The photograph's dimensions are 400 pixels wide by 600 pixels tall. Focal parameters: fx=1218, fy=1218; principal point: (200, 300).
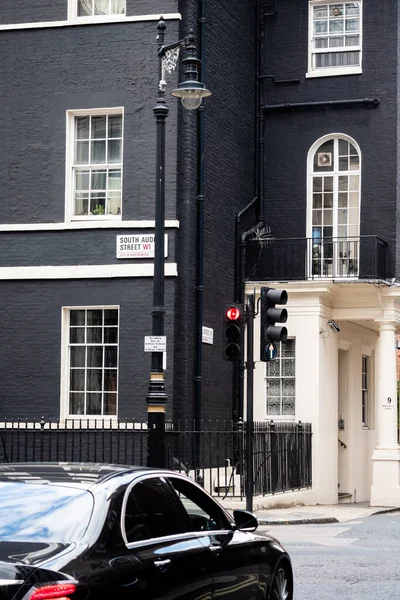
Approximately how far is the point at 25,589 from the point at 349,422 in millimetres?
22261

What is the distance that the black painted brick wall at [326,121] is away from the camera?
82.3ft

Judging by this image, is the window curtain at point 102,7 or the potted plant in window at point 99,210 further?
the window curtain at point 102,7

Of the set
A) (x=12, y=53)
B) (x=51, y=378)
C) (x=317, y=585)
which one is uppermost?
(x=12, y=53)

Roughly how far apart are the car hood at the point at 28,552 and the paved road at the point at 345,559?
5.53 meters

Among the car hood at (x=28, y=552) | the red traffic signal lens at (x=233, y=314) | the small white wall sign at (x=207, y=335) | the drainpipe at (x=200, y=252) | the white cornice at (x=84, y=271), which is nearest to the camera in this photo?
the car hood at (x=28, y=552)

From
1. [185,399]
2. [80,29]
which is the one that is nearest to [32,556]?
[185,399]

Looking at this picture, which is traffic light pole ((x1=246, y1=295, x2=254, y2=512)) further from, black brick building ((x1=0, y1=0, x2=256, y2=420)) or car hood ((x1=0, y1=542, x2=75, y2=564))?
car hood ((x1=0, y1=542, x2=75, y2=564))

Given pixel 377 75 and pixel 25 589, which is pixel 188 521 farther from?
pixel 377 75

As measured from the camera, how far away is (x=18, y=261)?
22203 mm

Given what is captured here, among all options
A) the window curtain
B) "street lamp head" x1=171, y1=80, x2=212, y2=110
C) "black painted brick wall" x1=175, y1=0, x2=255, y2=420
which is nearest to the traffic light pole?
"street lamp head" x1=171, y1=80, x2=212, y2=110

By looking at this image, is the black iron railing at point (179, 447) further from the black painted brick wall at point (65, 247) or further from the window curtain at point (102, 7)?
the window curtain at point (102, 7)

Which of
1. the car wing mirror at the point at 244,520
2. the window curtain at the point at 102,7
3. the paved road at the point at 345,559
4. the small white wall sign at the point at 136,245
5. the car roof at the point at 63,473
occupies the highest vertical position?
the window curtain at the point at 102,7

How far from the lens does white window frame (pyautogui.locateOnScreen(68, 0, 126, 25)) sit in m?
22.1

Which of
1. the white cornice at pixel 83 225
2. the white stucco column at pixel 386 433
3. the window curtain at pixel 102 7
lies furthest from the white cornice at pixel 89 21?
the white stucco column at pixel 386 433
